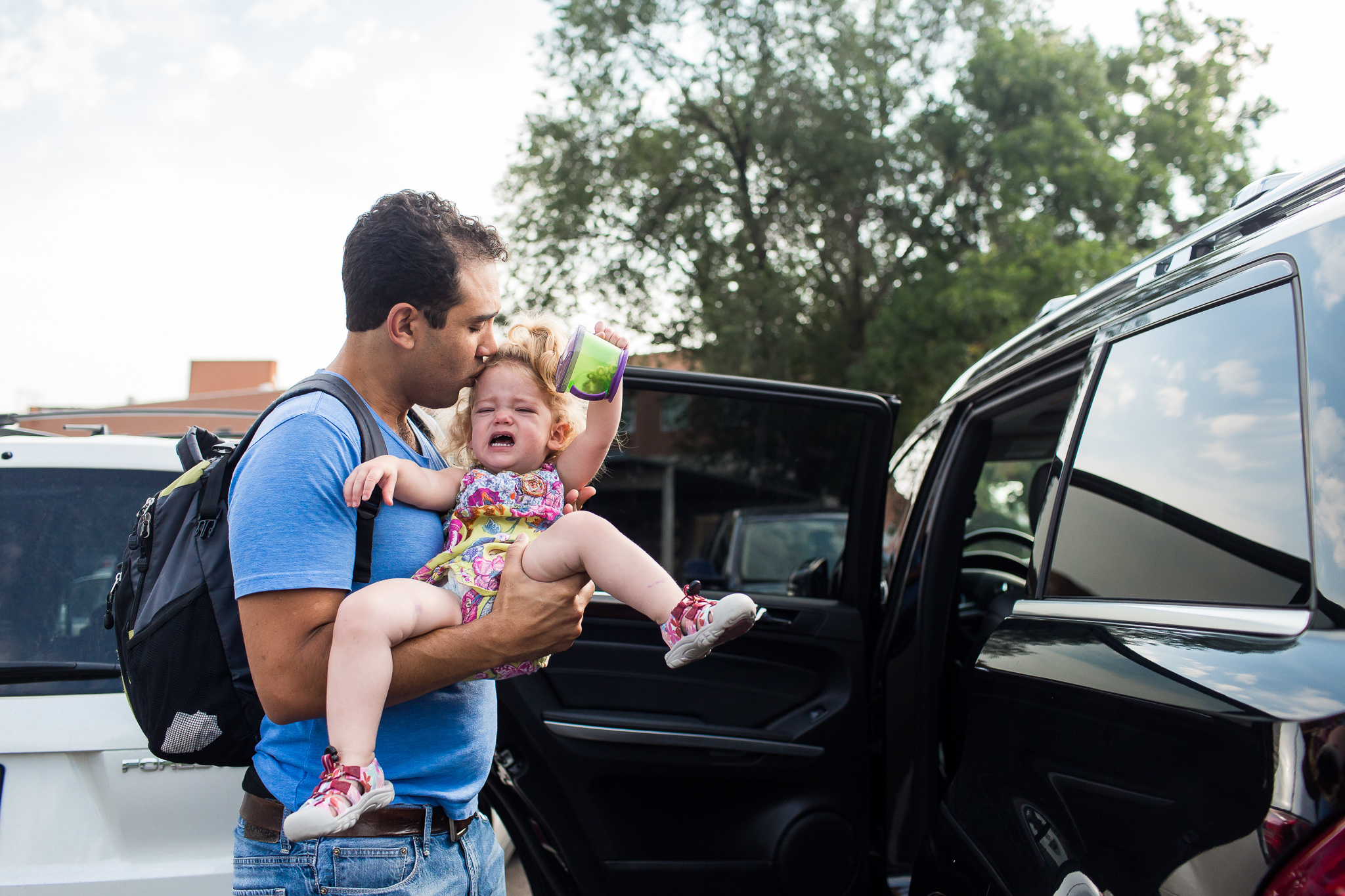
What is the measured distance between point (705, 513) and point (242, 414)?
41.2ft

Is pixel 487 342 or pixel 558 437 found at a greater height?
pixel 487 342

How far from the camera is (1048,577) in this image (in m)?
1.88

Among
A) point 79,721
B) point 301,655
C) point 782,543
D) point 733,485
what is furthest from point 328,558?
point 733,485

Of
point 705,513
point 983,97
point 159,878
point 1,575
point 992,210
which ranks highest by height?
point 983,97

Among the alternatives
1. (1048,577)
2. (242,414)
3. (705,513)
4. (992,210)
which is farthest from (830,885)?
(992,210)

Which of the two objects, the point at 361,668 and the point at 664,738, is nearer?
the point at 361,668

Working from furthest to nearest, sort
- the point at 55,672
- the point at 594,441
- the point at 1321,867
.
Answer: the point at 55,672 → the point at 594,441 → the point at 1321,867

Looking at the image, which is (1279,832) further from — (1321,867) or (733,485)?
(733,485)

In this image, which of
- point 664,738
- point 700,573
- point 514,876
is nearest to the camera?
point 664,738

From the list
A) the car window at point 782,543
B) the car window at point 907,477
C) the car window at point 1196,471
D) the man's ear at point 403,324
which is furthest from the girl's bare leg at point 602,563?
the car window at point 782,543

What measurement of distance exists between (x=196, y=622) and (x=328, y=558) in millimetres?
263

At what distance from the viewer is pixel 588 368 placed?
6.51ft

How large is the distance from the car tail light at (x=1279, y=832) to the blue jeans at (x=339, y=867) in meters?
1.29

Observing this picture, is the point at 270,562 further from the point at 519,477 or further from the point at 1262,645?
the point at 1262,645
